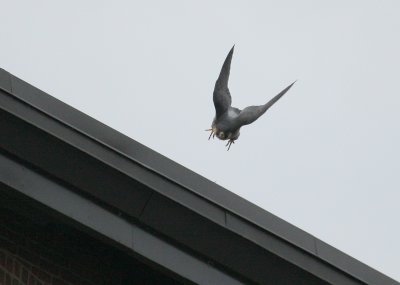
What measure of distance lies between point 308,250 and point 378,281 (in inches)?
19.9

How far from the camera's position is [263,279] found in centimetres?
541

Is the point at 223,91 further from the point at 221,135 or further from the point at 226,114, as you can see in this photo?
the point at 221,135

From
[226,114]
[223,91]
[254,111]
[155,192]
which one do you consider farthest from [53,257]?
[226,114]

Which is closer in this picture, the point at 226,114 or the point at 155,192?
the point at 155,192

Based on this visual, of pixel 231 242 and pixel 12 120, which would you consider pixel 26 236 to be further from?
pixel 231 242

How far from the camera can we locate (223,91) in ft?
29.9

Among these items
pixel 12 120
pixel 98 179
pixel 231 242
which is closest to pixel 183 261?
pixel 231 242

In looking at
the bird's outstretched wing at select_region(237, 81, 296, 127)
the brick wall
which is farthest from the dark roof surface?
the bird's outstretched wing at select_region(237, 81, 296, 127)

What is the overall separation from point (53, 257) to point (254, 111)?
10.9ft

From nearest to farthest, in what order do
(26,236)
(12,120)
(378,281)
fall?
(12,120) < (26,236) < (378,281)

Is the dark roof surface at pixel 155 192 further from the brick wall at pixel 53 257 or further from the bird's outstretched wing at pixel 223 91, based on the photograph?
the bird's outstretched wing at pixel 223 91

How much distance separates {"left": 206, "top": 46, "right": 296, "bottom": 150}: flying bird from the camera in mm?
8586

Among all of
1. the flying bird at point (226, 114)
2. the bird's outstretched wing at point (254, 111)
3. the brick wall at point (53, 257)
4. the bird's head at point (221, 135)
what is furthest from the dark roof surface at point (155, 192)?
the bird's head at point (221, 135)

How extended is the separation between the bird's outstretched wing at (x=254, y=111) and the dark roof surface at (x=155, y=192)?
257 centimetres
